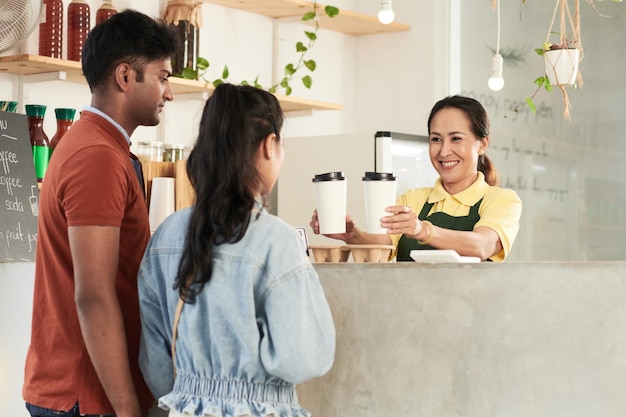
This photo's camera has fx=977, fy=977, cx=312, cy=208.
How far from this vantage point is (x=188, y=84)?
3678 mm

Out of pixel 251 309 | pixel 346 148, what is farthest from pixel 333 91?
pixel 251 309

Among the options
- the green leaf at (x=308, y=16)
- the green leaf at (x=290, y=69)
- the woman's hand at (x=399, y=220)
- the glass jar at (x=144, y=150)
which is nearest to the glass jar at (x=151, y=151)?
the glass jar at (x=144, y=150)

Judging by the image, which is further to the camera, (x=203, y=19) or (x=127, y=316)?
(x=203, y=19)

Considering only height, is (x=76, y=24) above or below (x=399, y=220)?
above

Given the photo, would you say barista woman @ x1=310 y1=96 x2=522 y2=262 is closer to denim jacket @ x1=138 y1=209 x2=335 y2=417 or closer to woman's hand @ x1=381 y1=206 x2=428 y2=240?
woman's hand @ x1=381 y1=206 x2=428 y2=240

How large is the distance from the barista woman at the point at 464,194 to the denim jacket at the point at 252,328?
73 cm

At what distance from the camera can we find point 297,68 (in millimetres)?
4301

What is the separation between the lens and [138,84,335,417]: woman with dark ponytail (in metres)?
1.43

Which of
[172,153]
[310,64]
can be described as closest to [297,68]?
[310,64]

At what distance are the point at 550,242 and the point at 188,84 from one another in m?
2.00

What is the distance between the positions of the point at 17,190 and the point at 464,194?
1410 millimetres

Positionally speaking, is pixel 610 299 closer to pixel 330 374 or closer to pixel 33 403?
pixel 330 374

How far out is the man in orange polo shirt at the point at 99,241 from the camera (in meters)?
1.57

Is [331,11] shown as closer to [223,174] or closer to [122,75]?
[122,75]
